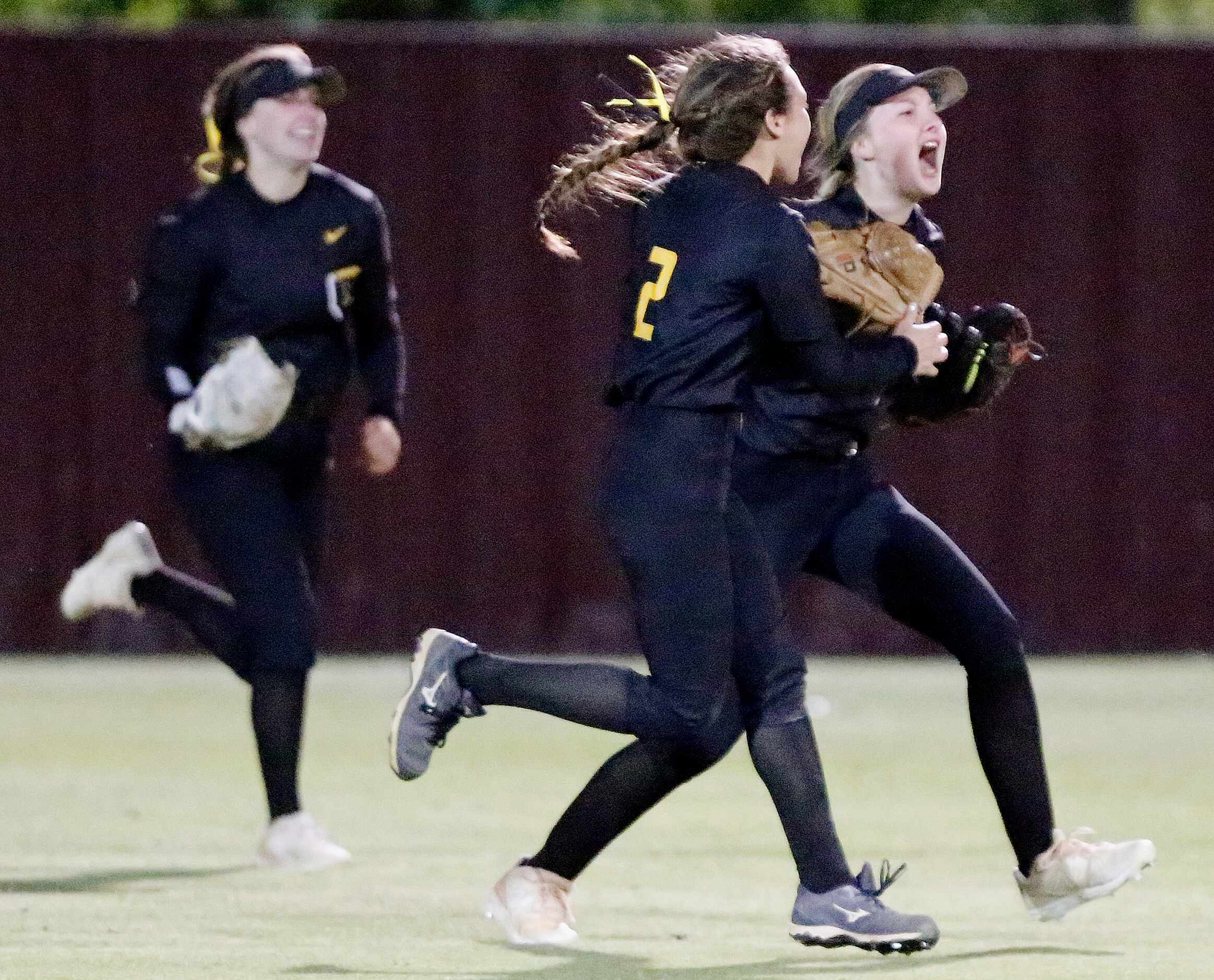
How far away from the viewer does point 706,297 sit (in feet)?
17.2

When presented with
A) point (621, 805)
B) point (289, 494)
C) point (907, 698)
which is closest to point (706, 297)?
point (621, 805)

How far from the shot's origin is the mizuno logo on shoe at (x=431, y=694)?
5.45 m

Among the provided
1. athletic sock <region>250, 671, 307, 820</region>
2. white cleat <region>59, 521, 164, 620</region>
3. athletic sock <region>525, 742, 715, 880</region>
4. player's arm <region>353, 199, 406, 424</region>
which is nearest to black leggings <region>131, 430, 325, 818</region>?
athletic sock <region>250, 671, 307, 820</region>

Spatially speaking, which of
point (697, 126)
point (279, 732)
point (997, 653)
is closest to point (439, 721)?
point (997, 653)

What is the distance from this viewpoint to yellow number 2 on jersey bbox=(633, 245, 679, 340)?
5.30 meters

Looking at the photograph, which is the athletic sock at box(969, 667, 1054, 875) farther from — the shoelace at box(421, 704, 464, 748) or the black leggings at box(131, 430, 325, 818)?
the black leggings at box(131, 430, 325, 818)

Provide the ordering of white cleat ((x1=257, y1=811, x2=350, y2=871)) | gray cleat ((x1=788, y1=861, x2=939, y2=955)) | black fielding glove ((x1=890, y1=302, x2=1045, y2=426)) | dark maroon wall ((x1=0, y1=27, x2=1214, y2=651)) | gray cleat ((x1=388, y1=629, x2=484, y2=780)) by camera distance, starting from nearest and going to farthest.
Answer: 1. gray cleat ((x1=788, y1=861, x2=939, y2=955))
2. gray cleat ((x1=388, y1=629, x2=484, y2=780))
3. black fielding glove ((x1=890, y1=302, x2=1045, y2=426))
4. white cleat ((x1=257, y1=811, x2=350, y2=871))
5. dark maroon wall ((x1=0, y1=27, x2=1214, y2=651))

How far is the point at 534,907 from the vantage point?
18.4 ft

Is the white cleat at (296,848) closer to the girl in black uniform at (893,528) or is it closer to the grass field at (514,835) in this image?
the grass field at (514,835)

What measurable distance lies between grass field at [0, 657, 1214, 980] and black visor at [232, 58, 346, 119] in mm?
2007

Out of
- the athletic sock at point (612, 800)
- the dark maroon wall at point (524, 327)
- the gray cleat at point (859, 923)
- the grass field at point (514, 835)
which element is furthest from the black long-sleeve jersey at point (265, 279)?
the dark maroon wall at point (524, 327)

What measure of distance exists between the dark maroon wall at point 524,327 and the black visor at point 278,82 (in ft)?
14.7

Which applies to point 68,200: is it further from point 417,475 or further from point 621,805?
point 621,805

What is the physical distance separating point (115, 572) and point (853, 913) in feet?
10.2
